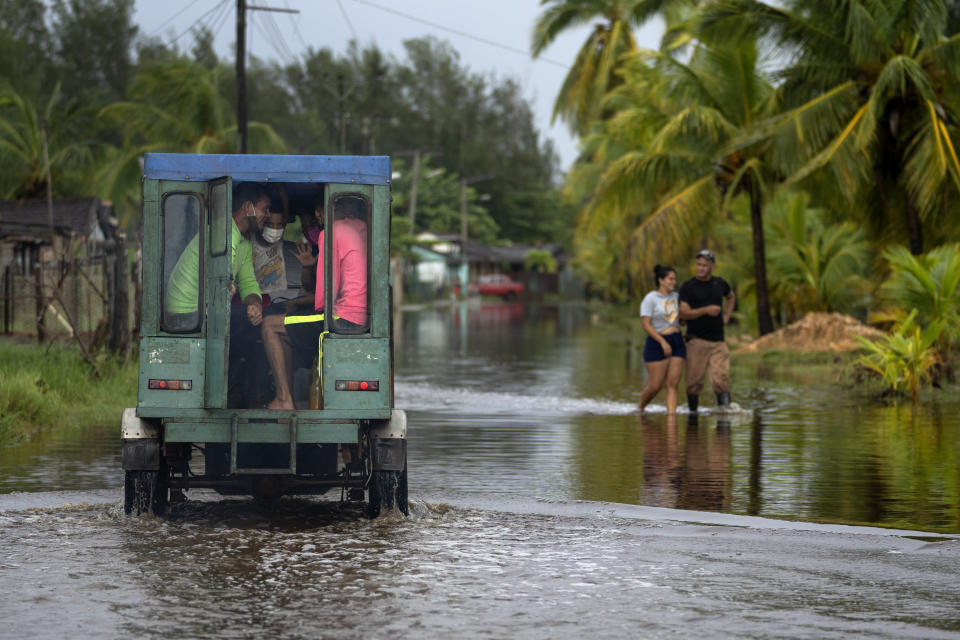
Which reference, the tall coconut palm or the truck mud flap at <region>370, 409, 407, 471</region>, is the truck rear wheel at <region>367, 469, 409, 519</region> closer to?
the truck mud flap at <region>370, 409, 407, 471</region>

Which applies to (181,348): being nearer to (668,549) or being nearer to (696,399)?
(668,549)

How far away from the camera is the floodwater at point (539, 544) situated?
271 inches

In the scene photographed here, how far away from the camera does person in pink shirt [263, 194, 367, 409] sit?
9.33 m

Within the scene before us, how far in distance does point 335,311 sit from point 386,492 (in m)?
1.29

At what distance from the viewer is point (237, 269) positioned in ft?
31.2

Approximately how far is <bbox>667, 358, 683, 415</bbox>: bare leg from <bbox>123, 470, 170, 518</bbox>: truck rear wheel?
A: 29.0 feet

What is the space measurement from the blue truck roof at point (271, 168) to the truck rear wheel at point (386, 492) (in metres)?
1.97

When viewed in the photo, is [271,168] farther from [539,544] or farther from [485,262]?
[485,262]

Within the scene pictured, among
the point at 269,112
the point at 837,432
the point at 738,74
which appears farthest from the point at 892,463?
the point at 269,112

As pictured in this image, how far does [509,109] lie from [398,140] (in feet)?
39.5

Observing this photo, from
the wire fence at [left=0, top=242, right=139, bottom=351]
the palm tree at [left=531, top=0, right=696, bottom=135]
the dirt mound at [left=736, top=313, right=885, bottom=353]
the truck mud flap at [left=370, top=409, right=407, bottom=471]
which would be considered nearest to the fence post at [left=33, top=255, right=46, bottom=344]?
the wire fence at [left=0, top=242, right=139, bottom=351]

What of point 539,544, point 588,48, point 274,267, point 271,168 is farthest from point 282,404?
point 588,48

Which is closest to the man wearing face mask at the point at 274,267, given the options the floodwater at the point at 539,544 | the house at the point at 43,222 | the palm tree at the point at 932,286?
the floodwater at the point at 539,544

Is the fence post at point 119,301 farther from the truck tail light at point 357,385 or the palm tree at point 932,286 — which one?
the truck tail light at point 357,385
